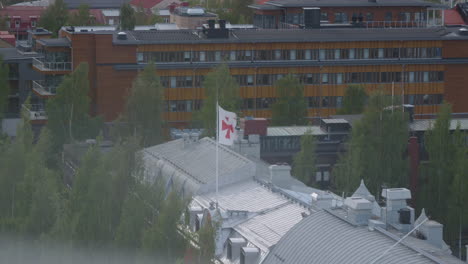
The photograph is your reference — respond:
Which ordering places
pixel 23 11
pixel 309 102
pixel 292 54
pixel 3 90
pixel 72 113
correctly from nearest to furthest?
pixel 72 113 → pixel 3 90 → pixel 292 54 → pixel 309 102 → pixel 23 11

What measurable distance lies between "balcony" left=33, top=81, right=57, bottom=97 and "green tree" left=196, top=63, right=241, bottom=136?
15.0 m

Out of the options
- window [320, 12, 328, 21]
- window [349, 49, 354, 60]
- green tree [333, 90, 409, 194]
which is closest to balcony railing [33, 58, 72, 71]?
window [349, 49, 354, 60]

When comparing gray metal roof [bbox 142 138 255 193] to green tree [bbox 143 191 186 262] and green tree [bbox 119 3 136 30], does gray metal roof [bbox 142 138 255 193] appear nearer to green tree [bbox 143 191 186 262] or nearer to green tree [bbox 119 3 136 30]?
green tree [bbox 143 191 186 262]

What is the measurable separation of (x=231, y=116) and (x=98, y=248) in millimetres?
12041

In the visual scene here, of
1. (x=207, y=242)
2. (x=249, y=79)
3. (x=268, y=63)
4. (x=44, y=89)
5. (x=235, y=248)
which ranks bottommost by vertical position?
(x=235, y=248)

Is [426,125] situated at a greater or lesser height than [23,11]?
lesser

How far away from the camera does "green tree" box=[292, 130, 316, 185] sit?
6812 cm

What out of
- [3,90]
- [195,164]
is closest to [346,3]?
[3,90]

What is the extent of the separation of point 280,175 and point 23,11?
113737mm

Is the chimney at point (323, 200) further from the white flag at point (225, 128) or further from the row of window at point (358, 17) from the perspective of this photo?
the row of window at point (358, 17)

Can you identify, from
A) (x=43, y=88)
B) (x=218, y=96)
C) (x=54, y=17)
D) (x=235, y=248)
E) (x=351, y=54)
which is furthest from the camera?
(x=54, y=17)

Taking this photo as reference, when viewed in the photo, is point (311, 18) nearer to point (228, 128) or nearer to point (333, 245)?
point (228, 128)

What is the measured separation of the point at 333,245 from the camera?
40.5 meters

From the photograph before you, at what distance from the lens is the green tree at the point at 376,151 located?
66.2 meters
